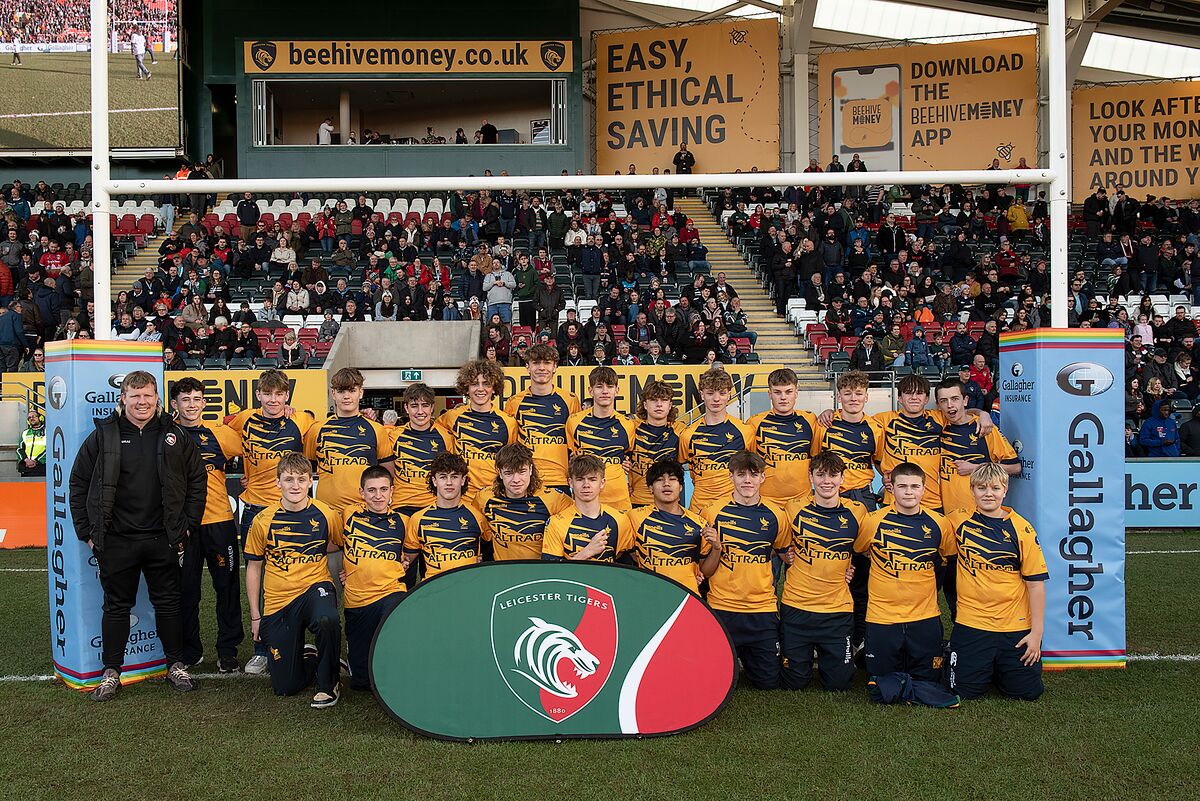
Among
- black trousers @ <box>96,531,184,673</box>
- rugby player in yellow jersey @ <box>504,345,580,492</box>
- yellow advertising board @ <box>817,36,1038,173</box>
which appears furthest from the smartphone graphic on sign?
black trousers @ <box>96,531,184,673</box>

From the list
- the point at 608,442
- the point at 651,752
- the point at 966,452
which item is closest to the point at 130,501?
the point at 608,442

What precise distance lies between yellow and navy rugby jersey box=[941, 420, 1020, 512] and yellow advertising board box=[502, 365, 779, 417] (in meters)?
7.47

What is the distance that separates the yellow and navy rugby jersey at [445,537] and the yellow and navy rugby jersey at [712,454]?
1506 millimetres

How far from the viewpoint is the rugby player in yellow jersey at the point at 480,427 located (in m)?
6.27

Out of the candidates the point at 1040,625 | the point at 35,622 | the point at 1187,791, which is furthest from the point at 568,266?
the point at 1187,791

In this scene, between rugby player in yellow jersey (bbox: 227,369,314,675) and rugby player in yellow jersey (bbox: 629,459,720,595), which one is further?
rugby player in yellow jersey (bbox: 227,369,314,675)

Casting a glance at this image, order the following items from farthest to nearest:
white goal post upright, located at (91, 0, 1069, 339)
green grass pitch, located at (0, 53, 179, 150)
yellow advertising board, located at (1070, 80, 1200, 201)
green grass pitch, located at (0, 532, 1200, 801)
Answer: yellow advertising board, located at (1070, 80, 1200, 201)
green grass pitch, located at (0, 53, 179, 150)
white goal post upright, located at (91, 0, 1069, 339)
green grass pitch, located at (0, 532, 1200, 801)

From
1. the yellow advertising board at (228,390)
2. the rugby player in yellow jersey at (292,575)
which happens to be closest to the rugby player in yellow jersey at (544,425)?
the rugby player in yellow jersey at (292,575)

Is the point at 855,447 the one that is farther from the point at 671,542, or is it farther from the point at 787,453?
the point at 671,542

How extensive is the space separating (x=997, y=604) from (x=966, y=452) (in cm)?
118

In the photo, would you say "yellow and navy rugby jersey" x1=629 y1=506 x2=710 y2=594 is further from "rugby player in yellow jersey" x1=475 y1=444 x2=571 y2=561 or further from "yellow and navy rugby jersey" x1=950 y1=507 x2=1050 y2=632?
"yellow and navy rugby jersey" x1=950 y1=507 x2=1050 y2=632

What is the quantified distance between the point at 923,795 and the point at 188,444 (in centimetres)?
414

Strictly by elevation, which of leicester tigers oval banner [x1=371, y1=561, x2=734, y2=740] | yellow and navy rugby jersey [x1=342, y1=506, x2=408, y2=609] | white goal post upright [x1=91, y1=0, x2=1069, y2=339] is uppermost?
white goal post upright [x1=91, y1=0, x2=1069, y2=339]

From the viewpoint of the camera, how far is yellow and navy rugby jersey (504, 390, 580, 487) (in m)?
6.45
